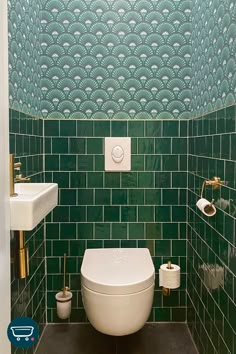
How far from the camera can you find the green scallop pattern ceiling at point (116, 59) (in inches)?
85.4

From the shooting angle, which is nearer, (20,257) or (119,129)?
(20,257)

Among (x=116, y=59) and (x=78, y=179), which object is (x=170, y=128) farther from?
(x=78, y=179)

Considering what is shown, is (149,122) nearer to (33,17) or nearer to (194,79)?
(194,79)

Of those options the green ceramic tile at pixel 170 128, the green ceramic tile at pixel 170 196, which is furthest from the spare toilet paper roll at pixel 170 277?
the green ceramic tile at pixel 170 128

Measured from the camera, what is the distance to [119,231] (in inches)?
89.0

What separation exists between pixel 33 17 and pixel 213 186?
4.82 ft

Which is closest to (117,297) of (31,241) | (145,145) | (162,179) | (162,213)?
(31,241)

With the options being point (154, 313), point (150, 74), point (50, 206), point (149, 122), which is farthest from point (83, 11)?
point (154, 313)

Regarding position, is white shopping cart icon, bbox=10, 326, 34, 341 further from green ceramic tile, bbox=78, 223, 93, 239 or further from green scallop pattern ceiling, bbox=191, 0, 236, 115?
green scallop pattern ceiling, bbox=191, 0, 236, 115

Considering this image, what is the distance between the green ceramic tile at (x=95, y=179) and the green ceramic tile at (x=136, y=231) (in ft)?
1.17

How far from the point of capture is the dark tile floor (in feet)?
6.55

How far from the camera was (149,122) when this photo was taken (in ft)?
7.31

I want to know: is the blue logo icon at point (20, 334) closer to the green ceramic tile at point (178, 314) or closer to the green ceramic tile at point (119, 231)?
the green ceramic tile at point (119, 231)

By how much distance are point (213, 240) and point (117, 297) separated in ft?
1.83
